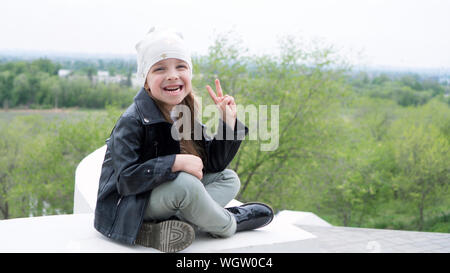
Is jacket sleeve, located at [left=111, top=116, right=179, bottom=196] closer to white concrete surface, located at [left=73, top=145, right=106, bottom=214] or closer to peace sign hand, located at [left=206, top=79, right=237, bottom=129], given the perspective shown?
peace sign hand, located at [left=206, top=79, right=237, bottom=129]

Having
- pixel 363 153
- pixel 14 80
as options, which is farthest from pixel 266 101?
pixel 14 80

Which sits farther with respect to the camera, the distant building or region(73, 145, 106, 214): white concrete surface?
the distant building

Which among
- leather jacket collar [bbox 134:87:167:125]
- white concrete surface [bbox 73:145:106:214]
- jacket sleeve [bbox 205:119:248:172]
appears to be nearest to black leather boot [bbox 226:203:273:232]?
jacket sleeve [bbox 205:119:248:172]

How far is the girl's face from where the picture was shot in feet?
6.88

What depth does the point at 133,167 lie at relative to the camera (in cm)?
190

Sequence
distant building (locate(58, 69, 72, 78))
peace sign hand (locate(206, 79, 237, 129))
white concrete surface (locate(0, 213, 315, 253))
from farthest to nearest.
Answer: distant building (locate(58, 69, 72, 78)) → peace sign hand (locate(206, 79, 237, 129)) → white concrete surface (locate(0, 213, 315, 253))

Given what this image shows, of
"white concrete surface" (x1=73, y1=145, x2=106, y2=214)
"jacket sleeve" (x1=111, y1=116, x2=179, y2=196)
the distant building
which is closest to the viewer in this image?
"jacket sleeve" (x1=111, y1=116, x2=179, y2=196)

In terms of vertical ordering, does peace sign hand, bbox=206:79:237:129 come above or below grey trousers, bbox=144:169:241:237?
above

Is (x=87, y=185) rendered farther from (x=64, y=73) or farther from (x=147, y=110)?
(x=64, y=73)

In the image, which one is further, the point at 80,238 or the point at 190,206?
the point at 80,238

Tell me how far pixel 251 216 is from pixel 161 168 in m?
0.57

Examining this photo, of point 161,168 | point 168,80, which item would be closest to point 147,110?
point 168,80

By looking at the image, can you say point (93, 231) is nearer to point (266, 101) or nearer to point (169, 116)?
point (169, 116)
